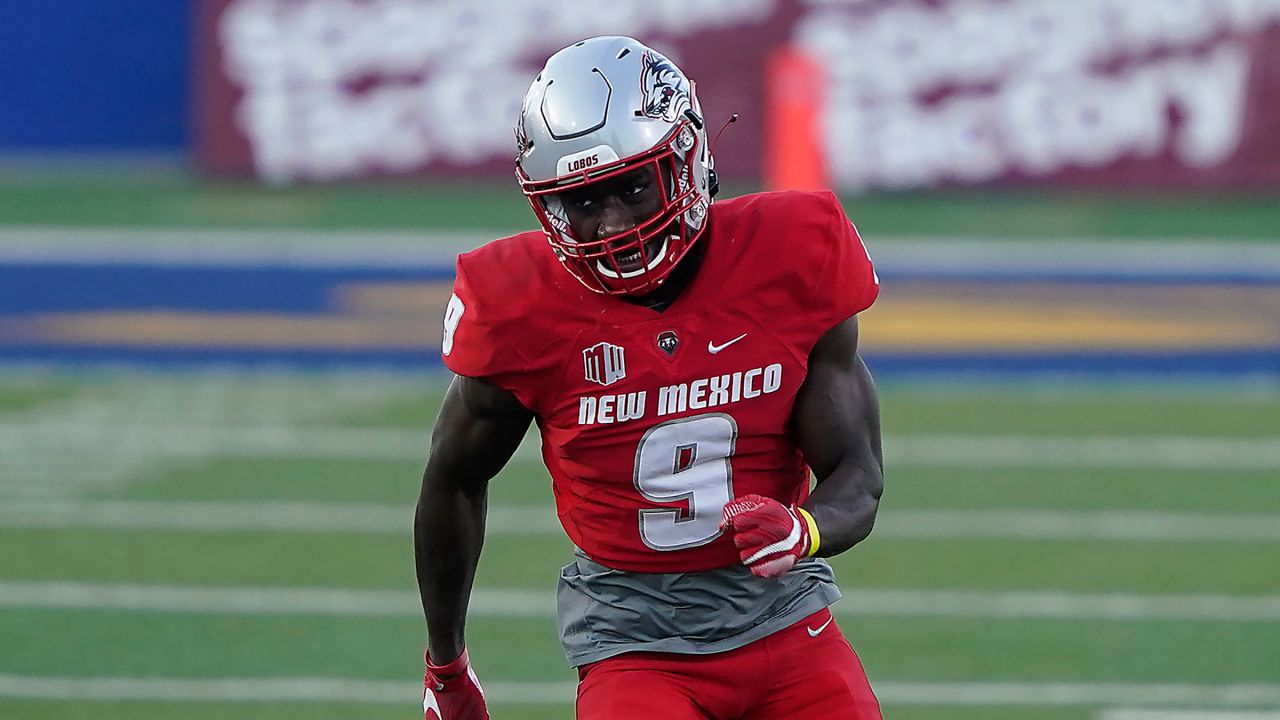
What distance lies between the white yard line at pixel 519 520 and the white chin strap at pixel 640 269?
14.2 ft

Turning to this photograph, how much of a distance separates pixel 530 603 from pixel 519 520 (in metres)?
1.00

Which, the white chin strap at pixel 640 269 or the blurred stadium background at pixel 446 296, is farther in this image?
the blurred stadium background at pixel 446 296

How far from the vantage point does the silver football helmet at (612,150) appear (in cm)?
329

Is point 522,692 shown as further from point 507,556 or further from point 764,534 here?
point 764,534

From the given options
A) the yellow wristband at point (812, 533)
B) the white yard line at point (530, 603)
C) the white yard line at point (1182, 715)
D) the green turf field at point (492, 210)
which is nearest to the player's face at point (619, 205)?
the yellow wristband at point (812, 533)

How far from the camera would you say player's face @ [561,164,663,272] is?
331cm

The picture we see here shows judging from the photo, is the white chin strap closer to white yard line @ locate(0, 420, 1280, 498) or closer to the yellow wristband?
the yellow wristband

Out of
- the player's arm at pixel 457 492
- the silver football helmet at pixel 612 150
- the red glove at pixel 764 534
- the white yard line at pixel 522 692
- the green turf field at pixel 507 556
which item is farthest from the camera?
the green turf field at pixel 507 556

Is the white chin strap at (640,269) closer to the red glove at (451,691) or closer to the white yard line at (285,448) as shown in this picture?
the red glove at (451,691)

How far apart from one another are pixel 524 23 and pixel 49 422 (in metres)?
6.23

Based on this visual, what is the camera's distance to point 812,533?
3273 millimetres

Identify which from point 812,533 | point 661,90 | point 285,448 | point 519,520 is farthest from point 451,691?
point 285,448

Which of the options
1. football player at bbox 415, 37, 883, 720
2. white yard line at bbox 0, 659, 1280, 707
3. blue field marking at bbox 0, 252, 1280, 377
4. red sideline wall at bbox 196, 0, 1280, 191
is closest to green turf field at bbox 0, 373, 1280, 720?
white yard line at bbox 0, 659, 1280, 707

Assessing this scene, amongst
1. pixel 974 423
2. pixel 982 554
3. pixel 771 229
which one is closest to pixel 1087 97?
pixel 974 423
